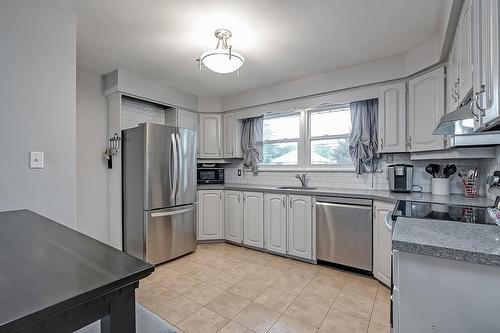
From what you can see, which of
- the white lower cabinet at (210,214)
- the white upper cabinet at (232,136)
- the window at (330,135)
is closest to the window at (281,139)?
the window at (330,135)

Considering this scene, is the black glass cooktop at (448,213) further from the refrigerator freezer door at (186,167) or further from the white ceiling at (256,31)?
the refrigerator freezer door at (186,167)

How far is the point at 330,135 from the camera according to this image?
348cm

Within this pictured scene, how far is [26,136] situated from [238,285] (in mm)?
2169

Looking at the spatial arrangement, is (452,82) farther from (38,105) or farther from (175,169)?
(38,105)

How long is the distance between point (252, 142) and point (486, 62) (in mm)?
3190

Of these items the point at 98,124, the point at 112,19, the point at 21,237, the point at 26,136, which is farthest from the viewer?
the point at 98,124

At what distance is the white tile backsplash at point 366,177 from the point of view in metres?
2.48

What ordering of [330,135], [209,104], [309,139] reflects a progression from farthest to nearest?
[209,104] < [309,139] < [330,135]

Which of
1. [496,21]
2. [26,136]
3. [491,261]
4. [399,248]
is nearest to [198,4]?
[26,136]

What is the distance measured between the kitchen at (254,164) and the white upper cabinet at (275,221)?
0.03 meters

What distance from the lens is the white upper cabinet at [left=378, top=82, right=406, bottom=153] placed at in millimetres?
2654

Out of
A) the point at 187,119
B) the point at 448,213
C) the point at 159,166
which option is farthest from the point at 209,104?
the point at 448,213

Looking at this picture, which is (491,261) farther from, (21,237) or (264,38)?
(264,38)

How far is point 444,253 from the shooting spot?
886 millimetres
